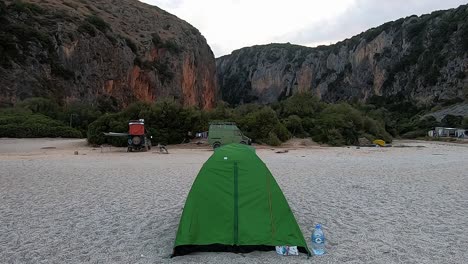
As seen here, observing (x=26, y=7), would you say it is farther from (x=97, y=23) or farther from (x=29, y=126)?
(x=29, y=126)

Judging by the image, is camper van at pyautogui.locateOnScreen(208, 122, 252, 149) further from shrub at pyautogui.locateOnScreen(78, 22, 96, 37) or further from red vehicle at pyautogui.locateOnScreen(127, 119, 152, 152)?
shrub at pyautogui.locateOnScreen(78, 22, 96, 37)

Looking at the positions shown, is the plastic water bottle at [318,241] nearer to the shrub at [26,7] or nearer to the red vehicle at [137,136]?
the red vehicle at [137,136]

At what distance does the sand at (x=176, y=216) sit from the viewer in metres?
4.86

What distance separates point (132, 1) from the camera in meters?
77.2

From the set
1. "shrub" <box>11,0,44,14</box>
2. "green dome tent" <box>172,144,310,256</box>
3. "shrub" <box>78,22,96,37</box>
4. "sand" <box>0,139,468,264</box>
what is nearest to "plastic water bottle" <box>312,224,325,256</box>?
"sand" <box>0,139,468,264</box>


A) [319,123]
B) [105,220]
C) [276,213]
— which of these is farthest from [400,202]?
[319,123]

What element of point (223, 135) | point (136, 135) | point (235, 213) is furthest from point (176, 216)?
point (223, 135)

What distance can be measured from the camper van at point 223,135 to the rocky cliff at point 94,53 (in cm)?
2796

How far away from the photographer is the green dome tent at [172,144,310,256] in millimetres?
A: 4949

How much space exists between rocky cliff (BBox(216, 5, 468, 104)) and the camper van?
162 ft

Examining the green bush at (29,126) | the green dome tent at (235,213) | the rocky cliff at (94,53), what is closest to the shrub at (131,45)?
the rocky cliff at (94,53)

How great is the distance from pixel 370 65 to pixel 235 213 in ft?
342

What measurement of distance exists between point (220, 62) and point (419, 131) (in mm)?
102187

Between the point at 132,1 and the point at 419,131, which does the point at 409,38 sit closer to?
the point at 419,131
